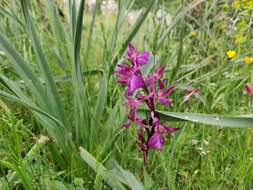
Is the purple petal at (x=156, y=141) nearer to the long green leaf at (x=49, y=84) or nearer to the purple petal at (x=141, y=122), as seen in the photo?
the purple petal at (x=141, y=122)

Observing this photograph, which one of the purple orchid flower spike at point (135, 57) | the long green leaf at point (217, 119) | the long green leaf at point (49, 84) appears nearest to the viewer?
the long green leaf at point (217, 119)

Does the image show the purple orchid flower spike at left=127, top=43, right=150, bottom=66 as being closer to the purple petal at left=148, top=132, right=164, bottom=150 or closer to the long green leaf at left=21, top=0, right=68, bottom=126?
the purple petal at left=148, top=132, right=164, bottom=150

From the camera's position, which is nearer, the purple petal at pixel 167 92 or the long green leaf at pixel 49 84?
the purple petal at pixel 167 92

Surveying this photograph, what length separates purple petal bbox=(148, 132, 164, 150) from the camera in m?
1.16

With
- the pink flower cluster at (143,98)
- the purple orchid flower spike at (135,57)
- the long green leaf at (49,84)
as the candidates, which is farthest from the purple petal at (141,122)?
the long green leaf at (49,84)

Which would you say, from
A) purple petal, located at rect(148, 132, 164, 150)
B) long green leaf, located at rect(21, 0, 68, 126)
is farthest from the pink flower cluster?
long green leaf, located at rect(21, 0, 68, 126)

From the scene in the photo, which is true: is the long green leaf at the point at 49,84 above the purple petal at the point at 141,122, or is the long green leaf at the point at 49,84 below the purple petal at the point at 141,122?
above

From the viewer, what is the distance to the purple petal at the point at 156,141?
1.16m

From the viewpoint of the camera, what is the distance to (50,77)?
1419mm

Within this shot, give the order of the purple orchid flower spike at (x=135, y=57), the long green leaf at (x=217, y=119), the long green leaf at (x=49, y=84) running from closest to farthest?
the long green leaf at (x=217, y=119) → the purple orchid flower spike at (x=135, y=57) → the long green leaf at (x=49, y=84)

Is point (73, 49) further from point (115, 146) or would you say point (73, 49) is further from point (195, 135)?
point (195, 135)

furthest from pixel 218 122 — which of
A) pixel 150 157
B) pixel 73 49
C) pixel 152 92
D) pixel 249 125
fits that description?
pixel 73 49

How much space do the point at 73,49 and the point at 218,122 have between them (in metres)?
0.49

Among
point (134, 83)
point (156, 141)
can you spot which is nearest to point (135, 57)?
point (134, 83)
